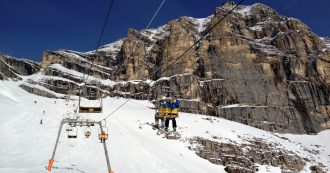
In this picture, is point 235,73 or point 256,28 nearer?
point 235,73

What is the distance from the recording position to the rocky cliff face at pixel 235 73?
355ft

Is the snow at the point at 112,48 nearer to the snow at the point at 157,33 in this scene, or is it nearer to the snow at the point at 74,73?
the snow at the point at 157,33

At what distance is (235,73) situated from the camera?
118 meters

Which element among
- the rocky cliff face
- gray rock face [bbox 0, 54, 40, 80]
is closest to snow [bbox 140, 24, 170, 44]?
the rocky cliff face

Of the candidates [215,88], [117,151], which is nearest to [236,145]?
[117,151]

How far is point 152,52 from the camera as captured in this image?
15088cm

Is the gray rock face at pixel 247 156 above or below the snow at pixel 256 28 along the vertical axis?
below

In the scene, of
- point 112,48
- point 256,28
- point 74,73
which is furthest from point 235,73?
point 112,48

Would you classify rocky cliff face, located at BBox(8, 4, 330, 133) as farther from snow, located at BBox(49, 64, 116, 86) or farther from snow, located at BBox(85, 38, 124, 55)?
snow, located at BBox(85, 38, 124, 55)

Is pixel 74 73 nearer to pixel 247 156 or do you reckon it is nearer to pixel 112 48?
pixel 112 48

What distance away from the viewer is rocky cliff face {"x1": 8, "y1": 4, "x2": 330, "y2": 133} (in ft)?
355

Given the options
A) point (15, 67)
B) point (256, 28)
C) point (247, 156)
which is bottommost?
point (247, 156)

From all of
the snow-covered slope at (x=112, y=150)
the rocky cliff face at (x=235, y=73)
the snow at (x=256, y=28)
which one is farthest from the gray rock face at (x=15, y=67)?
the snow at (x=256, y=28)

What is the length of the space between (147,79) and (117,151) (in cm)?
9780
